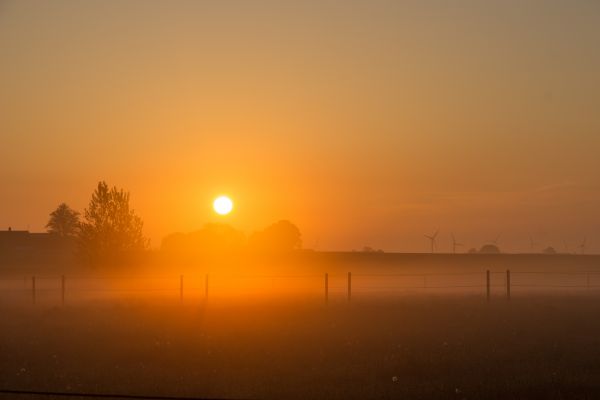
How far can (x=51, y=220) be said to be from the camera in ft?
450

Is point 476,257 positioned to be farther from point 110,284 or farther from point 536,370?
point 536,370

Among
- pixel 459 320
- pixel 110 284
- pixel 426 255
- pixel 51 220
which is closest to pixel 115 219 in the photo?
pixel 110 284

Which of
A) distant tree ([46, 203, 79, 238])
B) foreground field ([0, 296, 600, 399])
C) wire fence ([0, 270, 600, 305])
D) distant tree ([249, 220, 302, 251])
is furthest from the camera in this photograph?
distant tree ([249, 220, 302, 251])

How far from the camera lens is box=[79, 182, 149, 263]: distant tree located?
68000 mm

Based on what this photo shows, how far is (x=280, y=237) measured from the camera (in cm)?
16950

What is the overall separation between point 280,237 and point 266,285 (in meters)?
96.8

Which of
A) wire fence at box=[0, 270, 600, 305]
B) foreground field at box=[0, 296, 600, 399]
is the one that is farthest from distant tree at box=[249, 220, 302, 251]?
foreground field at box=[0, 296, 600, 399]

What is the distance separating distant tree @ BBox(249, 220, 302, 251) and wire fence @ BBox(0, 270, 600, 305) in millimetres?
82634

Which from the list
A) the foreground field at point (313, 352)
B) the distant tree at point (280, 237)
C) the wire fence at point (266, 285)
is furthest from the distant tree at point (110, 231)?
the distant tree at point (280, 237)

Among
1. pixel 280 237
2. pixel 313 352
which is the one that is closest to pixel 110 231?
pixel 313 352

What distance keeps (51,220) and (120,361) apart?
124 metres

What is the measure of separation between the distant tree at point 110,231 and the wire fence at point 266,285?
8.28 feet

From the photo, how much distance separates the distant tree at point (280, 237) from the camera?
168 meters

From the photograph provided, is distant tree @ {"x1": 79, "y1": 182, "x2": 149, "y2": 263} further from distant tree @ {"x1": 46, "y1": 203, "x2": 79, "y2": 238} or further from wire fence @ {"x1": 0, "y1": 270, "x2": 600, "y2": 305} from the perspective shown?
distant tree @ {"x1": 46, "y1": 203, "x2": 79, "y2": 238}
